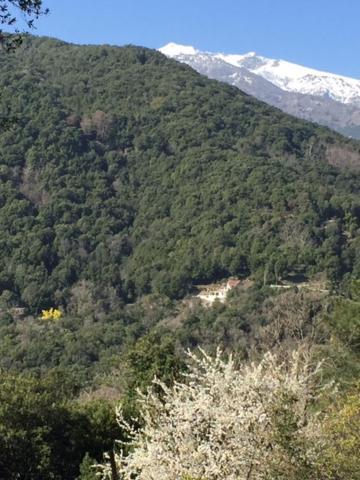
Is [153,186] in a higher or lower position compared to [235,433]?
lower

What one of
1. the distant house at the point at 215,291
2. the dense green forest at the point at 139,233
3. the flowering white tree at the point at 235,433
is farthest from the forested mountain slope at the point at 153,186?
the flowering white tree at the point at 235,433

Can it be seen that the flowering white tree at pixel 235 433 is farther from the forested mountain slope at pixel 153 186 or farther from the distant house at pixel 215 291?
the distant house at pixel 215 291

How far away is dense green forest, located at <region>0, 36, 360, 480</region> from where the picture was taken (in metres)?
17.5

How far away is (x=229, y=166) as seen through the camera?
6581 cm

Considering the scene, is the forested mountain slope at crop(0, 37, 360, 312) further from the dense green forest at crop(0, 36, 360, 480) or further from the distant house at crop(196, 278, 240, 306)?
the distant house at crop(196, 278, 240, 306)

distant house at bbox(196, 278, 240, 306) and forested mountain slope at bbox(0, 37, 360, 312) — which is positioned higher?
forested mountain slope at bbox(0, 37, 360, 312)

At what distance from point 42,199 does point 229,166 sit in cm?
1956

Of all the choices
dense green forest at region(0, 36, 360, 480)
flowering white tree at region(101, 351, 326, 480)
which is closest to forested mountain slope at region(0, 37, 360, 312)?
dense green forest at region(0, 36, 360, 480)

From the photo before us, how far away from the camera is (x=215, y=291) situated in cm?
5375

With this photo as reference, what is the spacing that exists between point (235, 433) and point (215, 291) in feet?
153

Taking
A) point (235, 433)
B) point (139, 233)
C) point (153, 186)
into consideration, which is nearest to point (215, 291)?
point (139, 233)

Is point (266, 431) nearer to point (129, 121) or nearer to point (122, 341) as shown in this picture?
point (122, 341)

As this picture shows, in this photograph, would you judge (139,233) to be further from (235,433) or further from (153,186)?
(235,433)

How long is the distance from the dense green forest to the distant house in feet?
3.14
